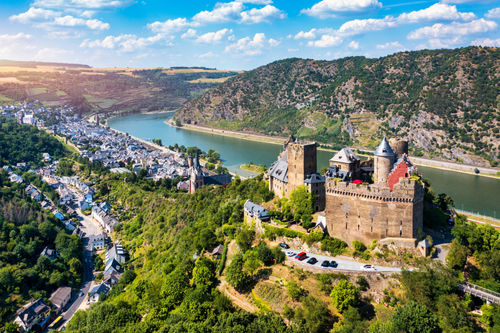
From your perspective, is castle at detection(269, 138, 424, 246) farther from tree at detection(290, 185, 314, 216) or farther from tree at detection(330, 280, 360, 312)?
tree at detection(330, 280, 360, 312)

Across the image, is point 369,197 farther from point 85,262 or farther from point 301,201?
point 85,262

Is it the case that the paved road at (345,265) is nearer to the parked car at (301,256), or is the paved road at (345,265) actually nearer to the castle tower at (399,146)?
the parked car at (301,256)

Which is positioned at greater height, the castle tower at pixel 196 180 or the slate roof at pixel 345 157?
the slate roof at pixel 345 157

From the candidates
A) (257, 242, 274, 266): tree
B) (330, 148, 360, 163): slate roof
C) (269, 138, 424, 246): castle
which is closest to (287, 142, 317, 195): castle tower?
(269, 138, 424, 246): castle

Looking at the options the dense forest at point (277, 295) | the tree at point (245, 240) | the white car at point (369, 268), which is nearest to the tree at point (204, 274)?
the dense forest at point (277, 295)

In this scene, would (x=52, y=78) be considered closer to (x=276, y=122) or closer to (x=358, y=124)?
(x=276, y=122)

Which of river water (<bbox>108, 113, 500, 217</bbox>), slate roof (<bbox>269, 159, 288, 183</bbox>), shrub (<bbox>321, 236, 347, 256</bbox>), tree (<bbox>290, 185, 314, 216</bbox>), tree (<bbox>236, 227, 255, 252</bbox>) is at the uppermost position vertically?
slate roof (<bbox>269, 159, 288, 183</bbox>)

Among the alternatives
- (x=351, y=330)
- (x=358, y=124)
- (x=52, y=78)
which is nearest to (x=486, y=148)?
(x=358, y=124)
